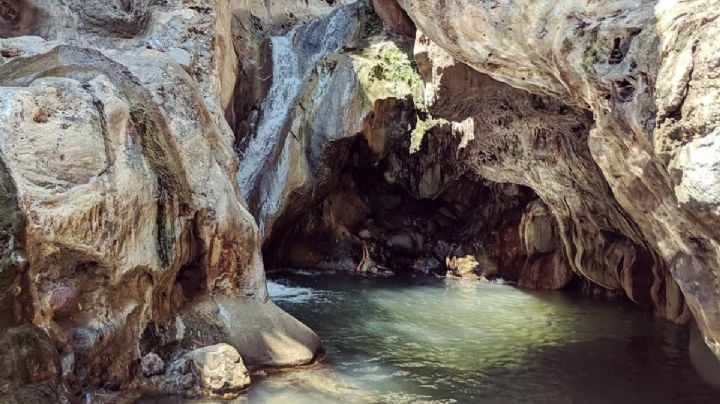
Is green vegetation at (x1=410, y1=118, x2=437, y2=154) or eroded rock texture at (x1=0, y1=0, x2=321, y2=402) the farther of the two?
green vegetation at (x1=410, y1=118, x2=437, y2=154)

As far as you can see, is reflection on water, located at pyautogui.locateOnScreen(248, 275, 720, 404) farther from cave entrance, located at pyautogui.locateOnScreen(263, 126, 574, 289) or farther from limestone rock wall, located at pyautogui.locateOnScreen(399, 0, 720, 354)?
limestone rock wall, located at pyautogui.locateOnScreen(399, 0, 720, 354)

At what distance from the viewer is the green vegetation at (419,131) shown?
13305 millimetres

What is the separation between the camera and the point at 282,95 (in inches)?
559

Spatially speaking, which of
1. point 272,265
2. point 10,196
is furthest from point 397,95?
point 10,196

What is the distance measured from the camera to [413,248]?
15.6m

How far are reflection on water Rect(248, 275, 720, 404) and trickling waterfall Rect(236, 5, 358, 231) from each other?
2.43m

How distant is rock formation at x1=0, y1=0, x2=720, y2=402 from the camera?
14.1 ft

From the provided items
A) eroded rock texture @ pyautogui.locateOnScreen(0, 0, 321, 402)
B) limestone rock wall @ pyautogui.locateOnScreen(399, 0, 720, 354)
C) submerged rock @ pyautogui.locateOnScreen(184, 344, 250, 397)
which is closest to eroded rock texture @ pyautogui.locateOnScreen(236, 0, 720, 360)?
limestone rock wall @ pyautogui.locateOnScreen(399, 0, 720, 354)

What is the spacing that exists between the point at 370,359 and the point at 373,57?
7.66 meters

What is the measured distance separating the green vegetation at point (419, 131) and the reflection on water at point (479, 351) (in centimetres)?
349

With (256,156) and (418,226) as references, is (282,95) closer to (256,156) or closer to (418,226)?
(256,156)

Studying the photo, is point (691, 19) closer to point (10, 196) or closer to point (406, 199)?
point (10, 196)

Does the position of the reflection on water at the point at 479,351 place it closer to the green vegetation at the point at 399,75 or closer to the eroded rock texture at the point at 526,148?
the eroded rock texture at the point at 526,148

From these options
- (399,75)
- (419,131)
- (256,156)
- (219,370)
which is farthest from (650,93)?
(256,156)
